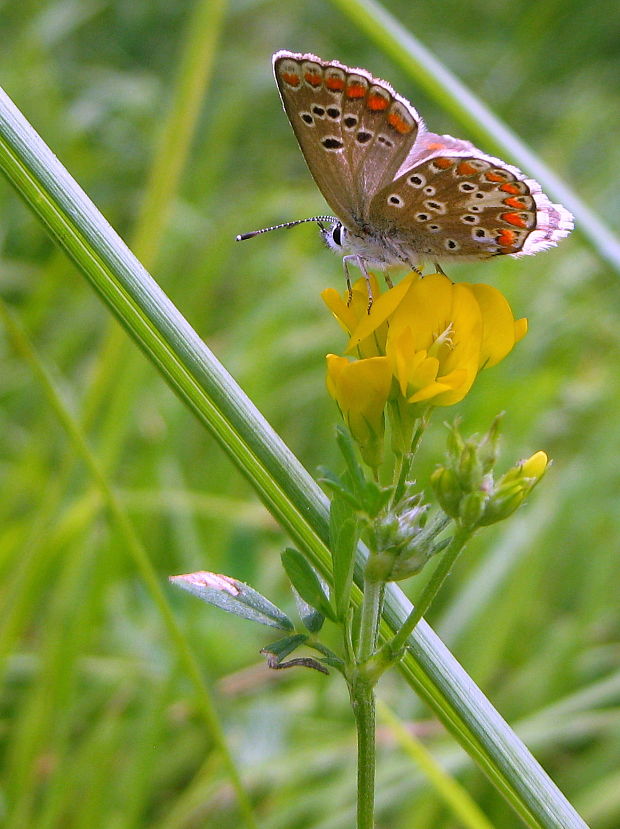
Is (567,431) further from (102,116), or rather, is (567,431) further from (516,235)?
(102,116)

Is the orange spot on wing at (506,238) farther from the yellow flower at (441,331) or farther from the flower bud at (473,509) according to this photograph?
the flower bud at (473,509)

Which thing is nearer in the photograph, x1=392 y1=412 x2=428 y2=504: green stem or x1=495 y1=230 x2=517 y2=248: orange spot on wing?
x1=392 y1=412 x2=428 y2=504: green stem

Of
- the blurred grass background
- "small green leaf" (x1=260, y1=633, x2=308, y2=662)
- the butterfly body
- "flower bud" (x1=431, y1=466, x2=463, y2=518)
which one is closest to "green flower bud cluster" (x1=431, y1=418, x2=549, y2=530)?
"flower bud" (x1=431, y1=466, x2=463, y2=518)

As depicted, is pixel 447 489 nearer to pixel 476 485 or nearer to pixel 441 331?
pixel 476 485

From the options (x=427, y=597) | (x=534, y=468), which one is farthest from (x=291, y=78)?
(x=427, y=597)

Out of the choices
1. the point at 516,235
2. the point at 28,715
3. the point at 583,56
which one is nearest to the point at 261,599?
the point at 516,235

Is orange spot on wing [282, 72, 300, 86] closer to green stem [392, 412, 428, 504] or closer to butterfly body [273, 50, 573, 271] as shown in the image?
butterfly body [273, 50, 573, 271]
